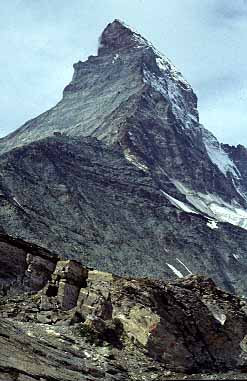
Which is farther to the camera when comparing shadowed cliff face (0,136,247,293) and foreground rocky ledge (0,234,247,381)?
shadowed cliff face (0,136,247,293)

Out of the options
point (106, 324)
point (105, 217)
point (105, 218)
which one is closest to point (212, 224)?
point (105, 217)

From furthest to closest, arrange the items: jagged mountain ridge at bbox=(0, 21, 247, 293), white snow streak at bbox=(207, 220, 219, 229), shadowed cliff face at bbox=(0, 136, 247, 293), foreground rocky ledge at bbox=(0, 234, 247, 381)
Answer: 1. white snow streak at bbox=(207, 220, 219, 229)
2. jagged mountain ridge at bbox=(0, 21, 247, 293)
3. shadowed cliff face at bbox=(0, 136, 247, 293)
4. foreground rocky ledge at bbox=(0, 234, 247, 381)

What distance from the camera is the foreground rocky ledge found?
2475 centimetres

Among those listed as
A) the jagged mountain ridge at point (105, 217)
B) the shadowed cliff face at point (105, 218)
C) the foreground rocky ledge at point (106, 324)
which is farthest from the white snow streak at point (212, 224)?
the foreground rocky ledge at point (106, 324)

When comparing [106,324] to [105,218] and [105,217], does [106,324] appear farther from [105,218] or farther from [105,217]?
[105,217]

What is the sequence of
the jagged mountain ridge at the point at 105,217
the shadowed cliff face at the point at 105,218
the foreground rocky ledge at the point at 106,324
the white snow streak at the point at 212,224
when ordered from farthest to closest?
1. the white snow streak at the point at 212,224
2. the jagged mountain ridge at the point at 105,217
3. the shadowed cliff face at the point at 105,218
4. the foreground rocky ledge at the point at 106,324

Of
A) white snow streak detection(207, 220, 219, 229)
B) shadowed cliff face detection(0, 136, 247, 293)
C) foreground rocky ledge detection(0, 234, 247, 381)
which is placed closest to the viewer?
foreground rocky ledge detection(0, 234, 247, 381)

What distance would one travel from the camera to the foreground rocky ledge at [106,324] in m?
24.8

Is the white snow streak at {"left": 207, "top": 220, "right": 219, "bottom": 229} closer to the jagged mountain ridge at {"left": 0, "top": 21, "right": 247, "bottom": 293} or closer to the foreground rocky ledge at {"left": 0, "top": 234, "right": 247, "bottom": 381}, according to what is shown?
the jagged mountain ridge at {"left": 0, "top": 21, "right": 247, "bottom": 293}

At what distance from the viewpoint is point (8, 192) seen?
120m

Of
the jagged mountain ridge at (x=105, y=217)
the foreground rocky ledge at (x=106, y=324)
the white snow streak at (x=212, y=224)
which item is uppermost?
the white snow streak at (x=212, y=224)

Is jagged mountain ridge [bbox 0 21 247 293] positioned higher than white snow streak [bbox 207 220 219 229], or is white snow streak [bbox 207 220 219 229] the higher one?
white snow streak [bbox 207 220 219 229]

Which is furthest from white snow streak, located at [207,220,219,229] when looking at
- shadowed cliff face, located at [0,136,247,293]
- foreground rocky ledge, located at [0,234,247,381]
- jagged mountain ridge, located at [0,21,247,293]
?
Result: foreground rocky ledge, located at [0,234,247,381]

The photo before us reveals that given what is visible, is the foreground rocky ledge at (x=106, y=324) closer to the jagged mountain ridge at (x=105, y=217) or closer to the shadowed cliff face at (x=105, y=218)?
the shadowed cliff face at (x=105, y=218)
